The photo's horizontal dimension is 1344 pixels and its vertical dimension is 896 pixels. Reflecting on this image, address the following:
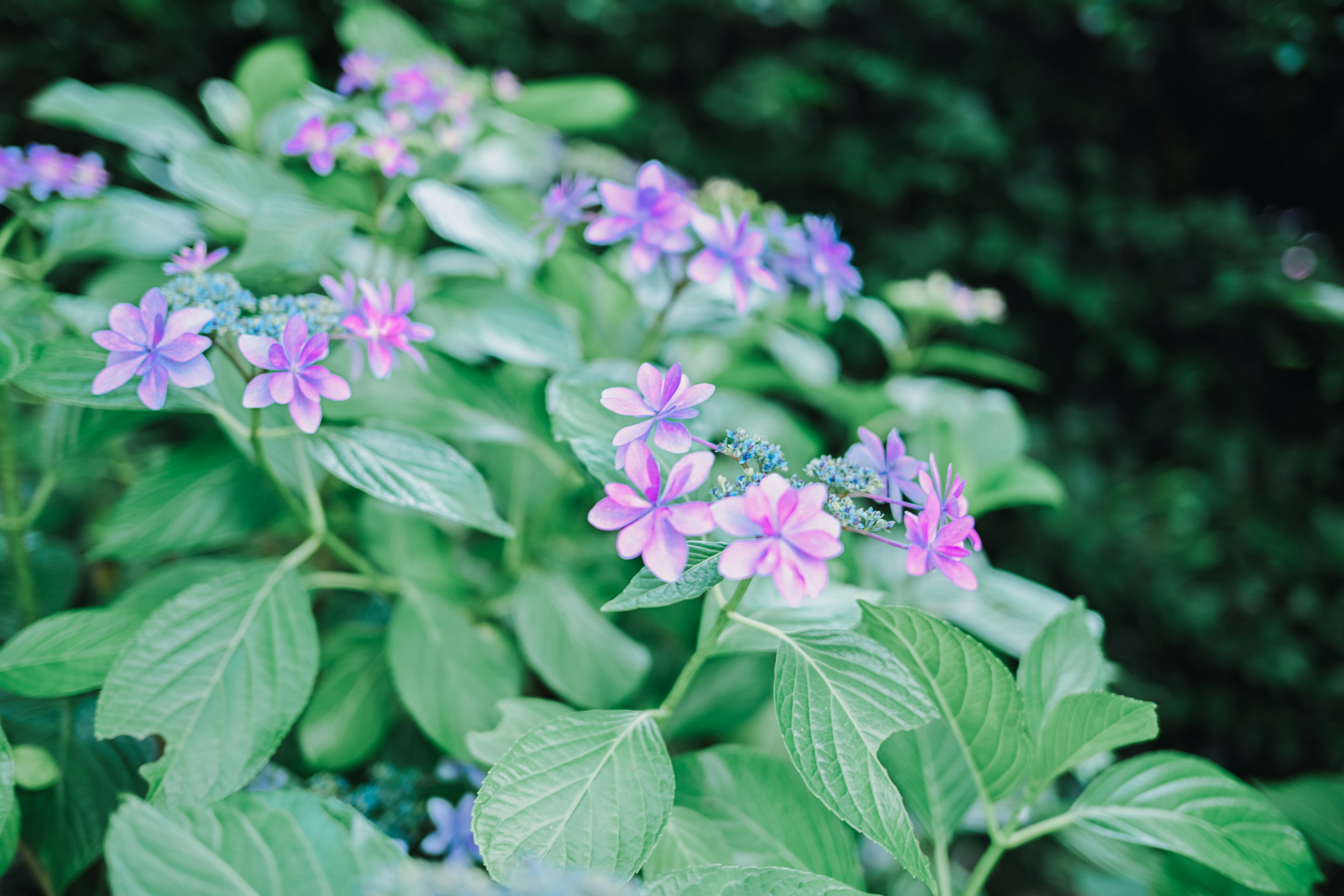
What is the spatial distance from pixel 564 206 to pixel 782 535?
594 mm

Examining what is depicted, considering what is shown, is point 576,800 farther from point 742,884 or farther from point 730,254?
point 730,254

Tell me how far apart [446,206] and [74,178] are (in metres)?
0.46

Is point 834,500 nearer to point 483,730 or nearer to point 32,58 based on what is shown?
point 483,730

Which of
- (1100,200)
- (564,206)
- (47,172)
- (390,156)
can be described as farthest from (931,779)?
(1100,200)

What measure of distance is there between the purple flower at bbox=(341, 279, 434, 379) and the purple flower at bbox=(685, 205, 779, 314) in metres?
0.29

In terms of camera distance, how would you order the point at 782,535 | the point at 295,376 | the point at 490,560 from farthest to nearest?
the point at 490,560 → the point at 295,376 → the point at 782,535

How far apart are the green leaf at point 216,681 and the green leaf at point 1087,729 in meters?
0.65

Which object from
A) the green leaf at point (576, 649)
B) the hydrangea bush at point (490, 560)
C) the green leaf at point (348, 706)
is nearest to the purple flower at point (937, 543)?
the hydrangea bush at point (490, 560)

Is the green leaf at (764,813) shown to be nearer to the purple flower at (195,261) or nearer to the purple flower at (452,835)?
the purple flower at (452,835)

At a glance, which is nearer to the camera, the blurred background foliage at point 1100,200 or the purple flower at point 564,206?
the purple flower at point 564,206

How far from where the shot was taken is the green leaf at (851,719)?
53 centimetres

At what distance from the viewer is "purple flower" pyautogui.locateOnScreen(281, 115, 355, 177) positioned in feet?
2.77

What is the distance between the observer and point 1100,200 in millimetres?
1742

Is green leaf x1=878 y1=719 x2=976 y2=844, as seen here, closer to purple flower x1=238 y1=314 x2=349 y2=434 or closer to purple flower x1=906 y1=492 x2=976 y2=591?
purple flower x1=906 y1=492 x2=976 y2=591
